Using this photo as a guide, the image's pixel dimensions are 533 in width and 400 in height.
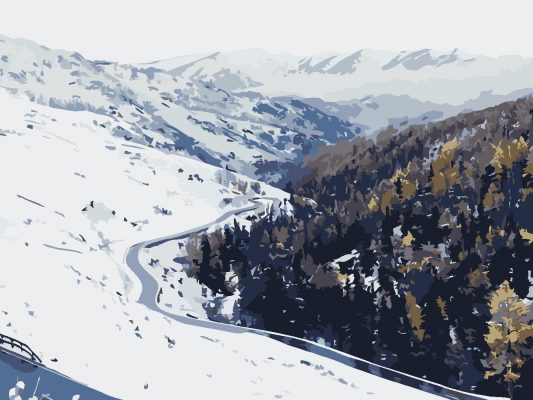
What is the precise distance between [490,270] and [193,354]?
7100 cm

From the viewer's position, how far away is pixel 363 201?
147 meters

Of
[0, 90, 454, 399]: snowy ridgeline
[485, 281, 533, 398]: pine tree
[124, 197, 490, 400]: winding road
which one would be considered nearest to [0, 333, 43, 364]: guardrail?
[0, 90, 454, 399]: snowy ridgeline

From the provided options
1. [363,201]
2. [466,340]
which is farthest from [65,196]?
[466,340]

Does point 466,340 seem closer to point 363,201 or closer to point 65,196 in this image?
point 363,201

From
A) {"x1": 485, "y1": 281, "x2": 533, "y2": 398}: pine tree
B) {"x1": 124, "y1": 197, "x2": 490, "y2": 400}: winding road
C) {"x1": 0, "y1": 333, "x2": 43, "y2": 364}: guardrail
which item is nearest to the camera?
{"x1": 0, "y1": 333, "x2": 43, "y2": 364}: guardrail

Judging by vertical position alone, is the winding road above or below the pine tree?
above

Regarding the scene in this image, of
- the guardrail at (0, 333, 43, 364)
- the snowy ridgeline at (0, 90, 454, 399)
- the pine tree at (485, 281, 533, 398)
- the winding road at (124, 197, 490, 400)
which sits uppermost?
the guardrail at (0, 333, 43, 364)

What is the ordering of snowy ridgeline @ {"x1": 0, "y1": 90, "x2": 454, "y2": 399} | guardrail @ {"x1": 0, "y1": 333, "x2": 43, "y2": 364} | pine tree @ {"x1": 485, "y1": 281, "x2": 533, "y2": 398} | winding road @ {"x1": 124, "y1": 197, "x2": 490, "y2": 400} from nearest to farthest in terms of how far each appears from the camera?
1. guardrail @ {"x1": 0, "y1": 333, "x2": 43, "y2": 364}
2. snowy ridgeline @ {"x1": 0, "y1": 90, "x2": 454, "y2": 399}
3. winding road @ {"x1": 124, "y1": 197, "x2": 490, "y2": 400}
4. pine tree @ {"x1": 485, "y1": 281, "x2": 533, "y2": 398}

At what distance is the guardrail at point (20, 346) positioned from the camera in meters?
34.8

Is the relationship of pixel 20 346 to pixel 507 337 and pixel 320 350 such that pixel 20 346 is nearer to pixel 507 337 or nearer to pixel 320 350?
pixel 320 350

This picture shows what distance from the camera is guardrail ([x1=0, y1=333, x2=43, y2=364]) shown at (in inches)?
1369

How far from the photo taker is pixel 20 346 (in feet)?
118

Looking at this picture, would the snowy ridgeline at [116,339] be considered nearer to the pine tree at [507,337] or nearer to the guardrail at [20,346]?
the guardrail at [20,346]

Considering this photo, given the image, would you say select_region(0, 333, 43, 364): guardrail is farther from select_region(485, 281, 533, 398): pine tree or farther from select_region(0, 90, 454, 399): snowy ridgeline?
select_region(485, 281, 533, 398): pine tree
